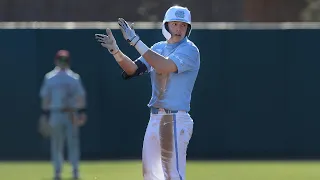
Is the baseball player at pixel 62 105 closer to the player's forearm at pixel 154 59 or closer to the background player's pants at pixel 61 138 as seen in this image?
the background player's pants at pixel 61 138

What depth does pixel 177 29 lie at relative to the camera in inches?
268

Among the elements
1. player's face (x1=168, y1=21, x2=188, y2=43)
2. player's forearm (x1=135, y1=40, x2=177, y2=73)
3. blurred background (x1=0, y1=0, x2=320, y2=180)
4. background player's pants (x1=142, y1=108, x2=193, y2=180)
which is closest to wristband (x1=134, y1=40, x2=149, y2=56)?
player's forearm (x1=135, y1=40, x2=177, y2=73)

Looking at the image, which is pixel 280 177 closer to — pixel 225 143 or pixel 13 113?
pixel 225 143

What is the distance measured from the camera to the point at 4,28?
14.7m

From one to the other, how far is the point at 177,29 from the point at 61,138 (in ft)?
14.5

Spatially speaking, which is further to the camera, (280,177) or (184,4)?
(184,4)

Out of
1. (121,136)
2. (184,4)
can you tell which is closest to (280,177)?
(121,136)

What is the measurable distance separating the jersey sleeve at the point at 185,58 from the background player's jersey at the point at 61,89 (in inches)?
169

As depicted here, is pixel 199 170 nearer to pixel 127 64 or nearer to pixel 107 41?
pixel 127 64

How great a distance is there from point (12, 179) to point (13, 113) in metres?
3.61

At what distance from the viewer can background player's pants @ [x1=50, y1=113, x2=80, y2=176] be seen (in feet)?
35.3

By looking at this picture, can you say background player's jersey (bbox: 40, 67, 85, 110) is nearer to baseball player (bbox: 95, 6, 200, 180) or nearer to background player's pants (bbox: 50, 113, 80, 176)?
background player's pants (bbox: 50, 113, 80, 176)

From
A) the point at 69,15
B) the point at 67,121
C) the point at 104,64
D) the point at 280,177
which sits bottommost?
the point at 280,177

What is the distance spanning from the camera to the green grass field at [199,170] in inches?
462
